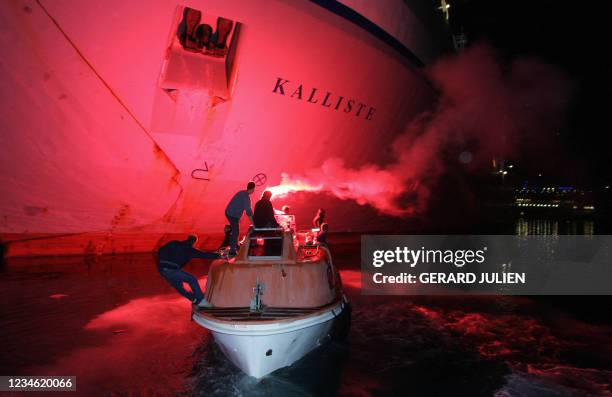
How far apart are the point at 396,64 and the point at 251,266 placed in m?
10.5

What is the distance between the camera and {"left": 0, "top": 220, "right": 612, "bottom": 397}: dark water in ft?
20.1

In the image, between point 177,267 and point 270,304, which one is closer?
point 270,304

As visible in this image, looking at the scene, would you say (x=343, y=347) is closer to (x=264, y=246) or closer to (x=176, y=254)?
(x=264, y=246)

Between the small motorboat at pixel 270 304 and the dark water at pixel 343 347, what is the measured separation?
0.74m

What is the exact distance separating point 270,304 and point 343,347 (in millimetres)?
2581

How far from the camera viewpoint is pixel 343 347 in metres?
7.76

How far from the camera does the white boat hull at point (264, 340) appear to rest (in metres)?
5.25

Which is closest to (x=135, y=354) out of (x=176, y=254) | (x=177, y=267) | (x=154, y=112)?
(x=177, y=267)

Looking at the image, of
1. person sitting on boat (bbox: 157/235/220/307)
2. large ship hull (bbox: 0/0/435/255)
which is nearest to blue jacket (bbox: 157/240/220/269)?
person sitting on boat (bbox: 157/235/220/307)

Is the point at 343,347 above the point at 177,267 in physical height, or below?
below

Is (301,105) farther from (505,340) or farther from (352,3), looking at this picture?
(505,340)

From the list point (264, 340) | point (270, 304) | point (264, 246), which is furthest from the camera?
point (264, 246)

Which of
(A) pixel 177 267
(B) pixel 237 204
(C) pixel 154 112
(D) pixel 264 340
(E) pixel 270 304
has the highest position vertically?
(C) pixel 154 112

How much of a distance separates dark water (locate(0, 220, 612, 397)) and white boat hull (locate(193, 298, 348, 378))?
0.55 m
